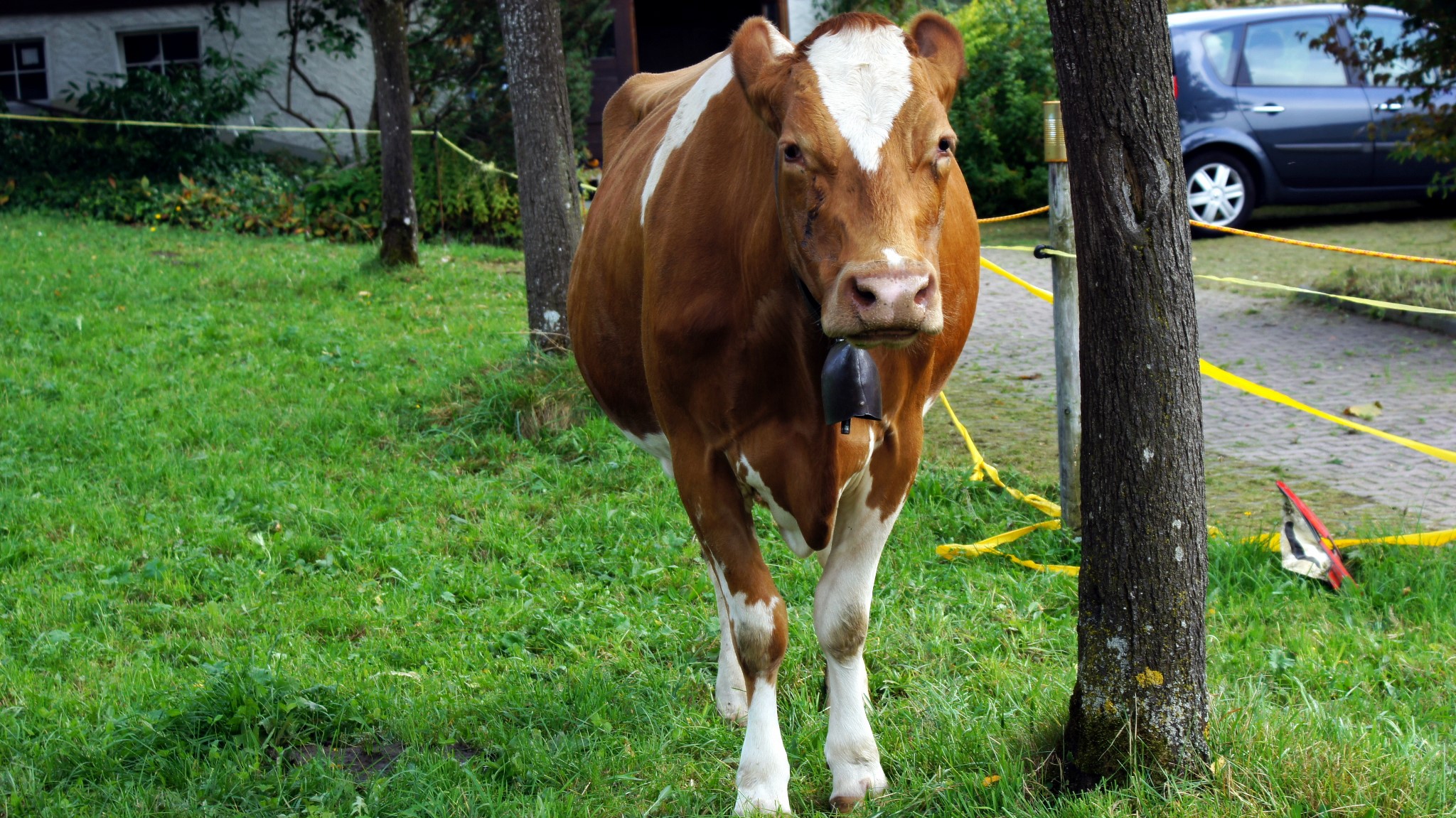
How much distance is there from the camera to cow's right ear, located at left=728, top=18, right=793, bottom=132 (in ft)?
8.71

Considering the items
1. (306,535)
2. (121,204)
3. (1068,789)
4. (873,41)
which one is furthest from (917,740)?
(121,204)

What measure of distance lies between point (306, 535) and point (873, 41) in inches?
142

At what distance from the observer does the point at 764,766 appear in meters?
3.08

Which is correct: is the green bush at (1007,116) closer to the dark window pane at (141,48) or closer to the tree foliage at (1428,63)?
the tree foliage at (1428,63)

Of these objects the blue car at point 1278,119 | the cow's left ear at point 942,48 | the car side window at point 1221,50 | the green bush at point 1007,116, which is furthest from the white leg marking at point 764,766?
the green bush at point 1007,116

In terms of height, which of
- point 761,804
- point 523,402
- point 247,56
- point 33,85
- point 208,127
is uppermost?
point 247,56

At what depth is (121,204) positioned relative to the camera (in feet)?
48.2

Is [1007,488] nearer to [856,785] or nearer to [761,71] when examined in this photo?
[856,785]

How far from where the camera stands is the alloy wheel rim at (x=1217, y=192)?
11008 mm

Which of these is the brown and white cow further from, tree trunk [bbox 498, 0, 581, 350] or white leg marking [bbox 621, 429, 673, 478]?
tree trunk [bbox 498, 0, 581, 350]

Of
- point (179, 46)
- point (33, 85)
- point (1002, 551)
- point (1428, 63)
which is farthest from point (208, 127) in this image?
point (1002, 551)

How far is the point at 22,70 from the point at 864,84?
2011 cm

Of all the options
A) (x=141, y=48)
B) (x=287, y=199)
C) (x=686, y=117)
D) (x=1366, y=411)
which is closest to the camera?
(x=686, y=117)

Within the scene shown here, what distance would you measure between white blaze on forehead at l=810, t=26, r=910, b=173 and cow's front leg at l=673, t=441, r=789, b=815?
3.38 feet
